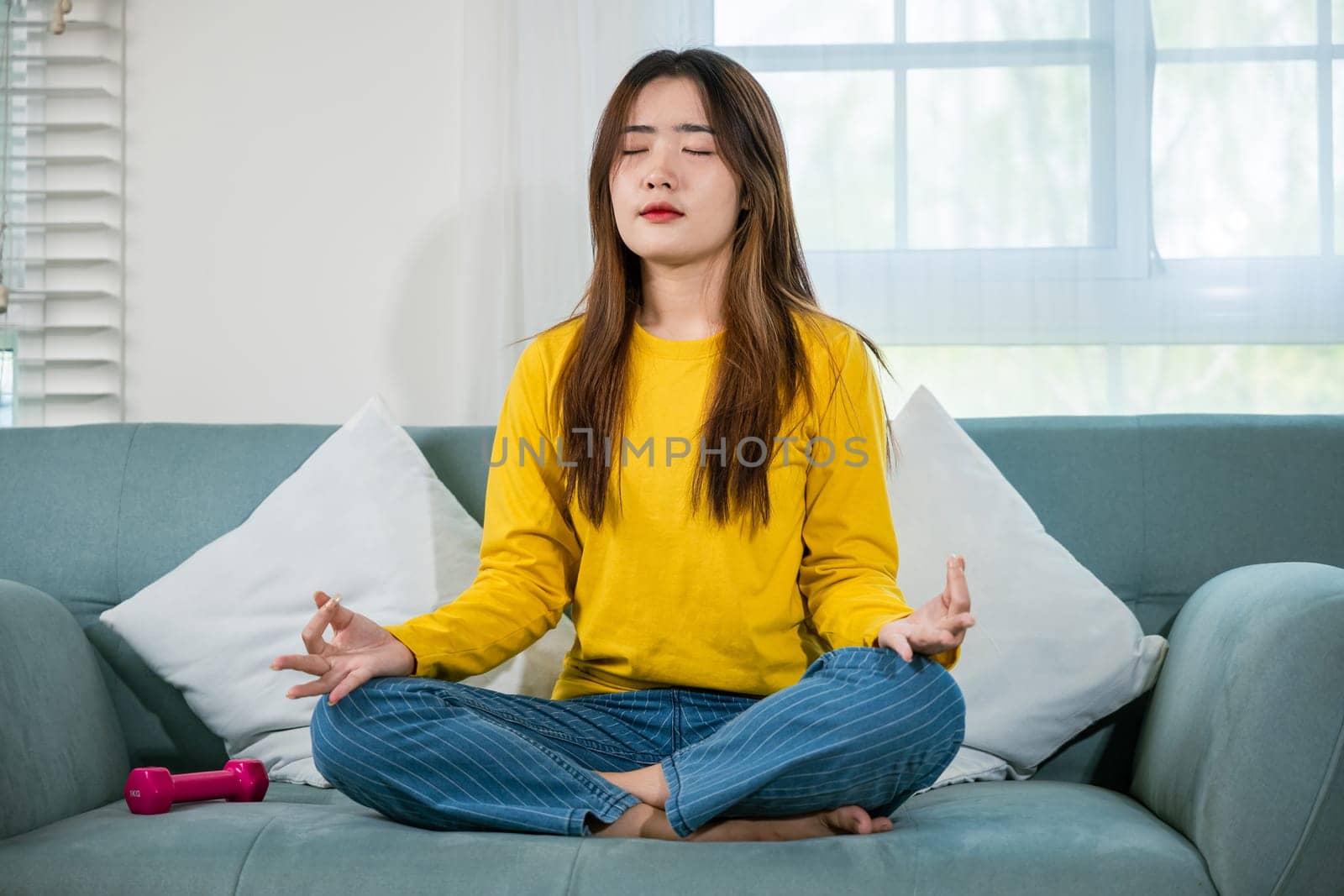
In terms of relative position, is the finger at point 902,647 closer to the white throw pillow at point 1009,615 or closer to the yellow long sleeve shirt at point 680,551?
the yellow long sleeve shirt at point 680,551

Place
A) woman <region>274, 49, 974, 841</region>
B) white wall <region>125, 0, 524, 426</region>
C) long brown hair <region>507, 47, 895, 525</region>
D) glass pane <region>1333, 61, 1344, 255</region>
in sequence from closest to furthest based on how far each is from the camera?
woman <region>274, 49, 974, 841</region>, long brown hair <region>507, 47, 895, 525</region>, glass pane <region>1333, 61, 1344, 255</region>, white wall <region>125, 0, 524, 426</region>

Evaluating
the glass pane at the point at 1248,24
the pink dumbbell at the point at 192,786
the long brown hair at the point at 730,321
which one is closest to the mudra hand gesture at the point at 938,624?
the long brown hair at the point at 730,321

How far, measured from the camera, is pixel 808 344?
159 centimetres

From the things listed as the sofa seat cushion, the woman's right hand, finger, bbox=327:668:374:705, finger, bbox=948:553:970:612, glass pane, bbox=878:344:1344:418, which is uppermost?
glass pane, bbox=878:344:1344:418

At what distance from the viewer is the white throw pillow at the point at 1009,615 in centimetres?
161

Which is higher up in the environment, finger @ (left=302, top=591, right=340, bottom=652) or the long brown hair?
the long brown hair

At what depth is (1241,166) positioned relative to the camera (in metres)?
2.18

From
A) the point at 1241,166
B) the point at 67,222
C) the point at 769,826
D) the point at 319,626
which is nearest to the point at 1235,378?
the point at 1241,166

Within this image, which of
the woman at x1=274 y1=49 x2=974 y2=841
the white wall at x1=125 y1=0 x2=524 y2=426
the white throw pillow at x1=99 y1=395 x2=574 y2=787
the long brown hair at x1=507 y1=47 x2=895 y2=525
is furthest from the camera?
the white wall at x1=125 y1=0 x2=524 y2=426

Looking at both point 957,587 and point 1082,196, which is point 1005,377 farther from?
point 957,587

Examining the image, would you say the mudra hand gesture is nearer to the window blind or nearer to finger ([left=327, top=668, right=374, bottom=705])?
finger ([left=327, top=668, right=374, bottom=705])

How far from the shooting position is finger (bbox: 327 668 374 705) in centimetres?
125

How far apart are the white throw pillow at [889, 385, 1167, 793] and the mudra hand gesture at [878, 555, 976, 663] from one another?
1.42 feet

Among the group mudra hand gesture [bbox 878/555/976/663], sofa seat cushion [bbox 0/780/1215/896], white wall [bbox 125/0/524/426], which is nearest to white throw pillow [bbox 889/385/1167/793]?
sofa seat cushion [bbox 0/780/1215/896]
